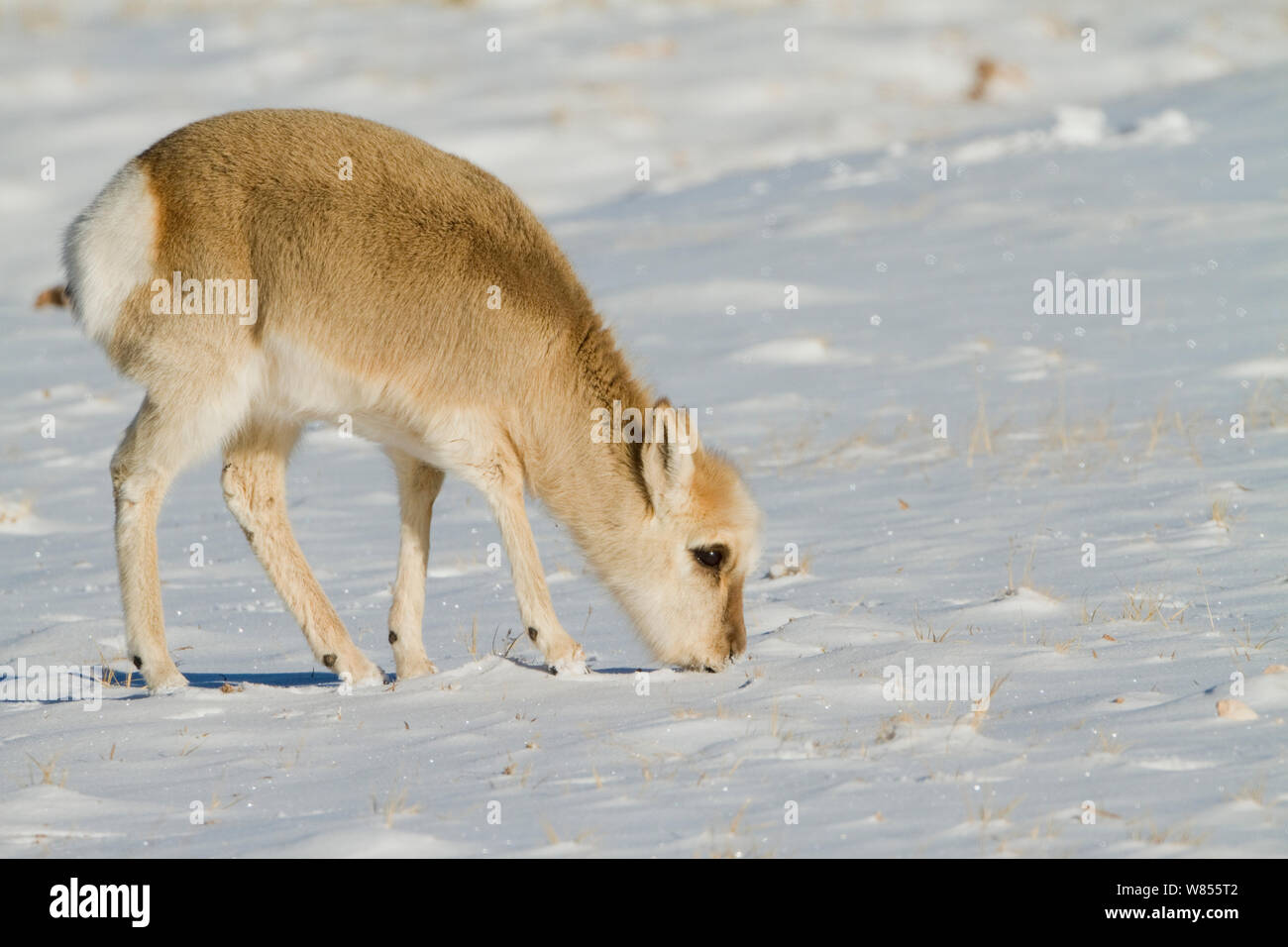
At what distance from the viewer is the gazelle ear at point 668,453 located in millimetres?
6211

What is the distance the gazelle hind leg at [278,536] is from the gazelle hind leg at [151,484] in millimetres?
467

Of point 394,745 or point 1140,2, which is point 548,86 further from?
point 394,745

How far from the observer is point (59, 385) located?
14.2 metres

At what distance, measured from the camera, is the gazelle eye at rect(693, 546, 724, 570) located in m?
6.49

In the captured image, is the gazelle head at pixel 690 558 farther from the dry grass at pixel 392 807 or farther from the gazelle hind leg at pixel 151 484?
the dry grass at pixel 392 807

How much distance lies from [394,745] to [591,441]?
183 centimetres

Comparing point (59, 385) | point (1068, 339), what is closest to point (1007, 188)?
point (1068, 339)

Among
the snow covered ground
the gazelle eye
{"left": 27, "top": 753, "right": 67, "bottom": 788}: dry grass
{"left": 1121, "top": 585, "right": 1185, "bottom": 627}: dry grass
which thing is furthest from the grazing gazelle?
{"left": 1121, "top": 585, "right": 1185, "bottom": 627}: dry grass

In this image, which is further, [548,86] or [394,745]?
[548,86]

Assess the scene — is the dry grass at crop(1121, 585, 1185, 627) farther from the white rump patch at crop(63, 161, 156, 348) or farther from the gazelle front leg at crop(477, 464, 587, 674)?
the white rump patch at crop(63, 161, 156, 348)

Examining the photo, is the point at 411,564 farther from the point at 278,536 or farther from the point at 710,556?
the point at 710,556

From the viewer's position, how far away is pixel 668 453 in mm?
6242

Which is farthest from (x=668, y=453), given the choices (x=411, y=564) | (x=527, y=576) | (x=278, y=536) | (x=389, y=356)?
(x=278, y=536)

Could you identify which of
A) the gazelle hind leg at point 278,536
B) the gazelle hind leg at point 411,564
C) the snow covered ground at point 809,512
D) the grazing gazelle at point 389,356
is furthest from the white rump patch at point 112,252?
the snow covered ground at point 809,512
